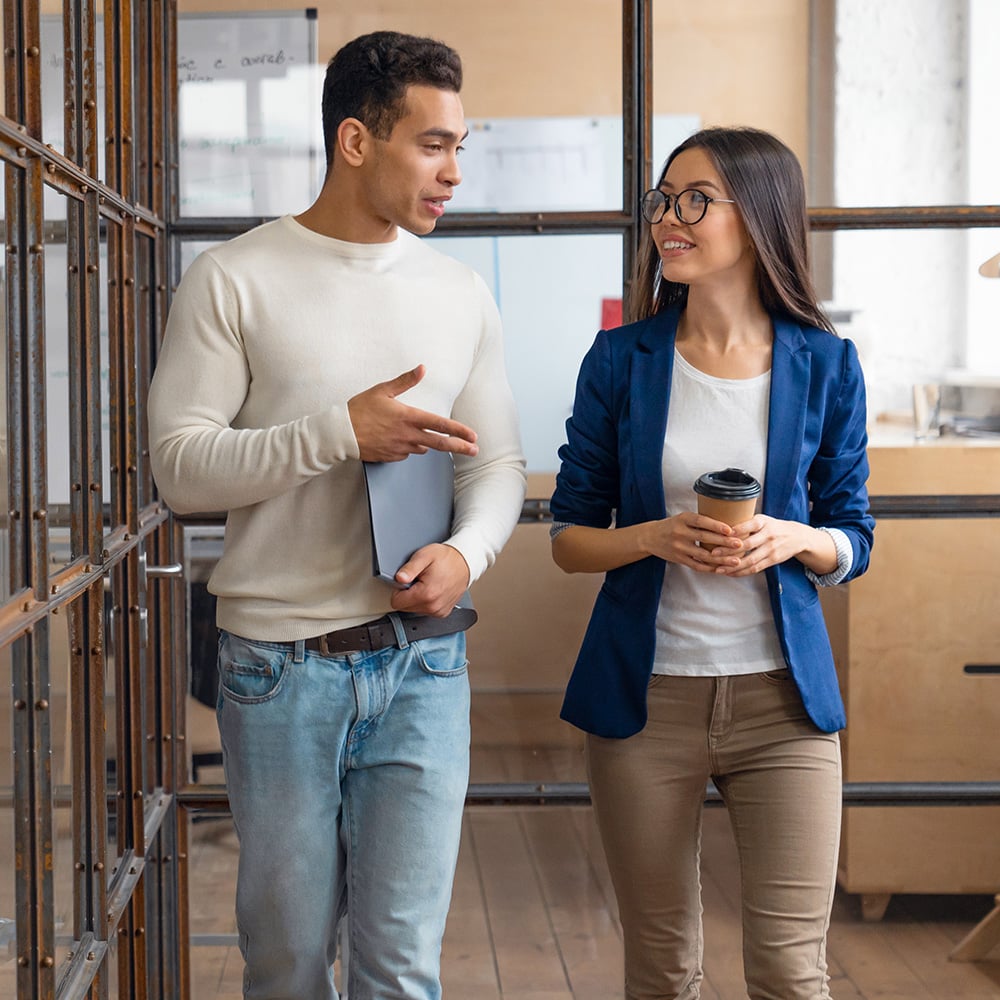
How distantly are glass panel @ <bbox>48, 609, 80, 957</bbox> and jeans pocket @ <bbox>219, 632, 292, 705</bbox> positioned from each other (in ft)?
0.62

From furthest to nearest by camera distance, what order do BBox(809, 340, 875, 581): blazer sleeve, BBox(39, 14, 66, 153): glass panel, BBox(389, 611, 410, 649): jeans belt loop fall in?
1. BBox(809, 340, 875, 581): blazer sleeve
2. BBox(389, 611, 410, 649): jeans belt loop
3. BBox(39, 14, 66, 153): glass panel

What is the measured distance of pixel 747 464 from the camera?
1.64 meters

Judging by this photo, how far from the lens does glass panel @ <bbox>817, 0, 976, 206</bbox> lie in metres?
2.12

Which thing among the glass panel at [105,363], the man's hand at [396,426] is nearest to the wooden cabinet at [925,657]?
the man's hand at [396,426]

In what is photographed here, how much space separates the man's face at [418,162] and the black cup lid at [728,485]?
18.0 inches

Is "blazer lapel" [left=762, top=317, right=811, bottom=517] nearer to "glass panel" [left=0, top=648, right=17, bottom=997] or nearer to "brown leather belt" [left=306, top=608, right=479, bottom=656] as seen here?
"brown leather belt" [left=306, top=608, right=479, bottom=656]

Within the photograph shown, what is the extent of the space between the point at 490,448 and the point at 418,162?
0.38 metres

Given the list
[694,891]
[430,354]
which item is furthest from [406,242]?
[694,891]

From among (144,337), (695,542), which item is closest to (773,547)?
(695,542)

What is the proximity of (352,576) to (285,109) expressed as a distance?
3.00 feet

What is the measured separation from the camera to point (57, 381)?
142 cm

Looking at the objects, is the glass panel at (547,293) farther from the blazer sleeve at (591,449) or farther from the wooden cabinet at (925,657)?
the wooden cabinet at (925,657)

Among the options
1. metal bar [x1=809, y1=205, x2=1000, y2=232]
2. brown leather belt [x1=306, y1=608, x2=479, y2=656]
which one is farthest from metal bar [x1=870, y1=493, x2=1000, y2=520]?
brown leather belt [x1=306, y1=608, x2=479, y2=656]

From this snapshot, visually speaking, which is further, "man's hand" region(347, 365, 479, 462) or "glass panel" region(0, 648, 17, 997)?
"man's hand" region(347, 365, 479, 462)
